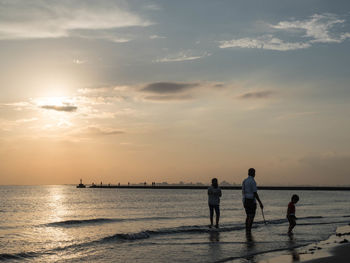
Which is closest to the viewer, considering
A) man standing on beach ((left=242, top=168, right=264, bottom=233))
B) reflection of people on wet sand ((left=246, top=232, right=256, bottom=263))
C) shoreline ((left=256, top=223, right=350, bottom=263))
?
shoreline ((left=256, top=223, right=350, bottom=263))

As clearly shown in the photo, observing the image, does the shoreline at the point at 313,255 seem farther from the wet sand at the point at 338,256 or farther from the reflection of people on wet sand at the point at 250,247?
the reflection of people on wet sand at the point at 250,247

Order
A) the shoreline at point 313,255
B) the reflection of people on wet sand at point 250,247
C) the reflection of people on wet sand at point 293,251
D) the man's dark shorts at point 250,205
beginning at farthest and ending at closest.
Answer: the man's dark shorts at point 250,205 < the reflection of people on wet sand at point 250,247 < the reflection of people on wet sand at point 293,251 < the shoreline at point 313,255

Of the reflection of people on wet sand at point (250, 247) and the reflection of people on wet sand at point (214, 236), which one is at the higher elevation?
the reflection of people on wet sand at point (250, 247)

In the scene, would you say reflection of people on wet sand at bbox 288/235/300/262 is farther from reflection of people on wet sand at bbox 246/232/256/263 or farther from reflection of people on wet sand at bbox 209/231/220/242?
reflection of people on wet sand at bbox 209/231/220/242

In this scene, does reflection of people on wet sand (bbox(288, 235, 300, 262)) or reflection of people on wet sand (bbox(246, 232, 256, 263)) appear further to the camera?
reflection of people on wet sand (bbox(246, 232, 256, 263))

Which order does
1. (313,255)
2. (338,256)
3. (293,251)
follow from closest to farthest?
(338,256) → (313,255) → (293,251)

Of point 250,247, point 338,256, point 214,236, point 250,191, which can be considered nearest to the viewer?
point 338,256

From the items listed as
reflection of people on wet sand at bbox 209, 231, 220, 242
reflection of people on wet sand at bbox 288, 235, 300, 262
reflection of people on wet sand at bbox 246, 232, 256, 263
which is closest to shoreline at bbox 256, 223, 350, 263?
reflection of people on wet sand at bbox 288, 235, 300, 262

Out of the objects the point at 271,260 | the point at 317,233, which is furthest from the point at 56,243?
the point at 317,233

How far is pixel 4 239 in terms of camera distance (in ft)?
58.9

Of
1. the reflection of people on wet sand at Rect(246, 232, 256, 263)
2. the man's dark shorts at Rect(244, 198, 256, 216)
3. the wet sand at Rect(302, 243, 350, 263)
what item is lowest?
the reflection of people on wet sand at Rect(246, 232, 256, 263)

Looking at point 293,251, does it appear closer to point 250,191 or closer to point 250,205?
point 250,205

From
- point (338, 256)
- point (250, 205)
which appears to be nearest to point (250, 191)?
point (250, 205)

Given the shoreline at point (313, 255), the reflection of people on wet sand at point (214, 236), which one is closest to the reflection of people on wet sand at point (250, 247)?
the shoreline at point (313, 255)
